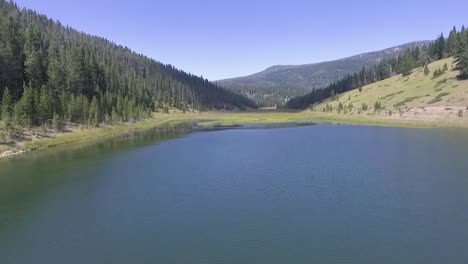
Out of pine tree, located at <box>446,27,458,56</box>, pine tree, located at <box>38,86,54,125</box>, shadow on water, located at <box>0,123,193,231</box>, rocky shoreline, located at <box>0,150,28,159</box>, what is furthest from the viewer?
pine tree, located at <box>446,27,458,56</box>

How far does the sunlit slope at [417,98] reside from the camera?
111475 mm

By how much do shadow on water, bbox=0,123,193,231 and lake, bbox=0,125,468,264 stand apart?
255mm

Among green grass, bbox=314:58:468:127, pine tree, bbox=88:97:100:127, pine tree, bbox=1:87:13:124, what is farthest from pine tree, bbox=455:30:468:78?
pine tree, bbox=1:87:13:124

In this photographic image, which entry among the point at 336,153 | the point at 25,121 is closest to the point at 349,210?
the point at 336,153

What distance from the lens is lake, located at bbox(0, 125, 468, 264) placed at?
23.1 meters

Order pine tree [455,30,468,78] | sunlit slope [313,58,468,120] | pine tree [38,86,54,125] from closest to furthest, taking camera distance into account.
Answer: pine tree [38,86,54,125] → sunlit slope [313,58,468,120] → pine tree [455,30,468,78]

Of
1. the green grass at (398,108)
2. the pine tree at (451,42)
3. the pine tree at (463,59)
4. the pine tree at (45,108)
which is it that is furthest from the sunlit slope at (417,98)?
the pine tree at (45,108)

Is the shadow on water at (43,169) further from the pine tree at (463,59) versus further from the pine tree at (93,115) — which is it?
the pine tree at (463,59)

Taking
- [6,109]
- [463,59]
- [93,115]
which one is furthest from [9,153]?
[463,59]

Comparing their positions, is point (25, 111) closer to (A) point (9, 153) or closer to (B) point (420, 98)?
(A) point (9, 153)

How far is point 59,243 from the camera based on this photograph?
82.0 ft

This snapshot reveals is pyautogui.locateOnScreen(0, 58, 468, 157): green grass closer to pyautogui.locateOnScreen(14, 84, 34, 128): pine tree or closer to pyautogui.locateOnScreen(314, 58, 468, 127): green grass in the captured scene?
pyautogui.locateOnScreen(314, 58, 468, 127): green grass

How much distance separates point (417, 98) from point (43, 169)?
393ft

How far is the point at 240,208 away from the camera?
3150 centimetres
